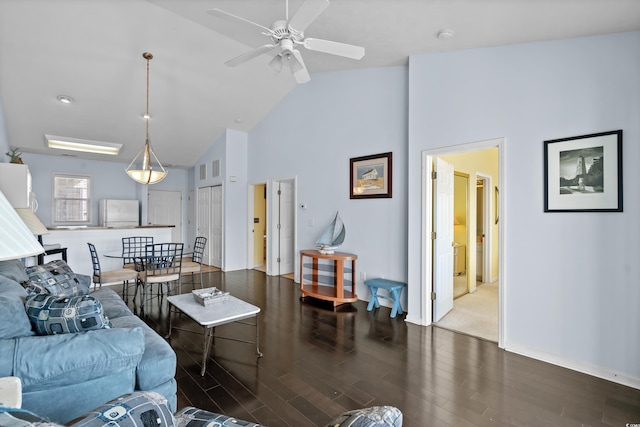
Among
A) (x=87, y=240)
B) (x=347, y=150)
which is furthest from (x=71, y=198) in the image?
(x=347, y=150)

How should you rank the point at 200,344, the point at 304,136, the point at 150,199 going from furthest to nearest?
the point at 150,199 → the point at 304,136 → the point at 200,344

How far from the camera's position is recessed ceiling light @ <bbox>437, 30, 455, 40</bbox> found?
296 centimetres

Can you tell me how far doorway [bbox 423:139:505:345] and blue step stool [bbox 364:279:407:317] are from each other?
0.43 metres

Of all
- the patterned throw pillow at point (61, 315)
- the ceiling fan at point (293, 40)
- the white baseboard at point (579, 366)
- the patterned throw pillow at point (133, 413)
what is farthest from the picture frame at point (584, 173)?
the patterned throw pillow at point (61, 315)

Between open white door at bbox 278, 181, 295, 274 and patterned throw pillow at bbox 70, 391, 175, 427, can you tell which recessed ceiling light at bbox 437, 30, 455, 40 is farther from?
open white door at bbox 278, 181, 295, 274

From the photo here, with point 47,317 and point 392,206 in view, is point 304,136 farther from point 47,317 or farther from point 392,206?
point 47,317

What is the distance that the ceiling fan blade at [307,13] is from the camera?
192 cm

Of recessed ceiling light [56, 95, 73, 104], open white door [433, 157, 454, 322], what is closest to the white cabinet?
recessed ceiling light [56, 95, 73, 104]

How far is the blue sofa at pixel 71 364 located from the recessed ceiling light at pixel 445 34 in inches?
140

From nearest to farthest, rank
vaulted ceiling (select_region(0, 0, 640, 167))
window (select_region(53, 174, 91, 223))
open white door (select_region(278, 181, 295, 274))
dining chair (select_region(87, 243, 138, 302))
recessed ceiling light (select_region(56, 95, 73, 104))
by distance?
vaulted ceiling (select_region(0, 0, 640, 167)), dining chair (select_region(87, 243, 138, 302)), recessed ceiling light (select_region(56, 95, 73, 104)), open white door (select_region(278, 181, 295, 274)), window (select_region(53, 174, 91, 223))

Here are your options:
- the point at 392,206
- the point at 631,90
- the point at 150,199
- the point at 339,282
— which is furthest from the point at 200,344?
the point at 150,199

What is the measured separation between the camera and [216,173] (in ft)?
22.8

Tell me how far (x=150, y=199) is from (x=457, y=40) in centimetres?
833

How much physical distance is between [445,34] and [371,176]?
194 centimetres
